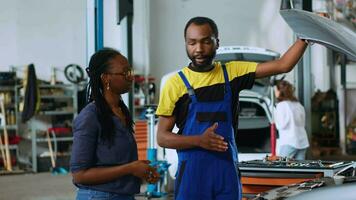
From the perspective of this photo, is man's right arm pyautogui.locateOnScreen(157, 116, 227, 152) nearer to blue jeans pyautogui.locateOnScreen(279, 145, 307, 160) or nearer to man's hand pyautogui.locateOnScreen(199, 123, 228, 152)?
man's hand pyautogui.locateOnScreen(199, 123, 228, 152)

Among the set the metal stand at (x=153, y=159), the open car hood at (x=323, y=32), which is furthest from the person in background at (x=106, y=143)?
the metal stand at (x=153, y=159)

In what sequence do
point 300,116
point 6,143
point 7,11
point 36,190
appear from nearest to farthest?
point 300,116 → point 36,190 → point 6,143 → point 7,11

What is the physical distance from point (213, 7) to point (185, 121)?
10686 millimetres

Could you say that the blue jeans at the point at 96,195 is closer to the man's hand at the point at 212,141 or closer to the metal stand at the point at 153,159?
the man's hand at the point at 212,141

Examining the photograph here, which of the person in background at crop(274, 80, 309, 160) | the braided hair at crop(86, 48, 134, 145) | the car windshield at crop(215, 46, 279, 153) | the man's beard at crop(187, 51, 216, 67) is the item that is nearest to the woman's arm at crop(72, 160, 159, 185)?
the braided hair at crop(86, 48, 134, 145)

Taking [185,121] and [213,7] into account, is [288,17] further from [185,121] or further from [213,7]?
[213,7]

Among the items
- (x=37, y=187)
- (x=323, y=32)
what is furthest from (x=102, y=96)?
(x=37, y=187)

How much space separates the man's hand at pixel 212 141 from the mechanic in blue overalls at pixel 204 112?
0.02 meters

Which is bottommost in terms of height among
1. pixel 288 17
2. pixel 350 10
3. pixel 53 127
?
pixel 53 127

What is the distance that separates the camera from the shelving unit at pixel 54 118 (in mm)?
10939

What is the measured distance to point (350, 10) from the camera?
13391mm

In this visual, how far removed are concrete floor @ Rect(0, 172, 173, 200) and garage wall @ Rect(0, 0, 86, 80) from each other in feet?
7.21

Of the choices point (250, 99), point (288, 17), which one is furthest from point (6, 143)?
point (288, 17)

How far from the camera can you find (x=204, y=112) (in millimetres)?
2648
